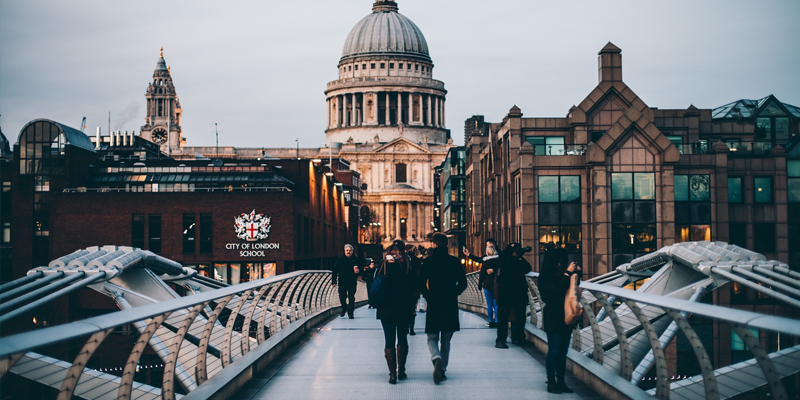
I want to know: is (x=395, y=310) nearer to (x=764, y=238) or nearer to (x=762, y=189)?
(x=764, y=238)

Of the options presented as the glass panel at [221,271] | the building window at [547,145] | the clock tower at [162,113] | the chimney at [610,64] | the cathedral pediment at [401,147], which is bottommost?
the glass panel at [221,271]

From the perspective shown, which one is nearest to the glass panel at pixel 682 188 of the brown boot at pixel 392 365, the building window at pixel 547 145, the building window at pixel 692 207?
the building window at pixel 692 207

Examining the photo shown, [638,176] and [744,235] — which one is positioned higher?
[638,176]

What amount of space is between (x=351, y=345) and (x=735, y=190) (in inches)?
1375

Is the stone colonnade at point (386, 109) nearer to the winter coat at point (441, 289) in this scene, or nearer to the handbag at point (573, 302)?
the winter coat at point (441, 289)

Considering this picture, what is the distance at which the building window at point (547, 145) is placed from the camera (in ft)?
139

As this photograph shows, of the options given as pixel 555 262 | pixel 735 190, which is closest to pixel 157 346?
pixel 555 262

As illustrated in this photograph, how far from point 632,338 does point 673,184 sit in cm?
2782

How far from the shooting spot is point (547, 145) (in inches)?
1636

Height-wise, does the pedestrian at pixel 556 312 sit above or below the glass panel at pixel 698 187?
below

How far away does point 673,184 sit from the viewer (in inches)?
1607

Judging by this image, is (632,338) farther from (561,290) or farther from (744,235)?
(744,235)

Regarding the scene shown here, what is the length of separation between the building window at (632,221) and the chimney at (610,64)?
5.82 m

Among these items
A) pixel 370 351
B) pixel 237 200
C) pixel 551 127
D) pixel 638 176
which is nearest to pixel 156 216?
pixel 237 200
